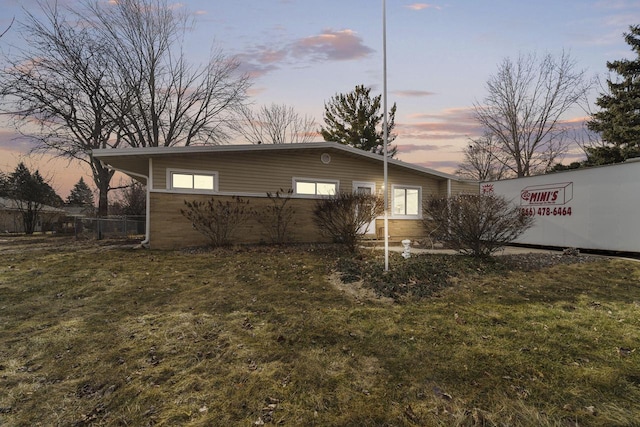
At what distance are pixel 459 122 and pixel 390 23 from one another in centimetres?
2367

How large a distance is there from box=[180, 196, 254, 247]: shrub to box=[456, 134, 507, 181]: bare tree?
2702 cm

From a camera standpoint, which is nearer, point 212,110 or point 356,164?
point 356,164

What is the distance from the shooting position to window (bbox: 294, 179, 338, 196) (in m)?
11.8

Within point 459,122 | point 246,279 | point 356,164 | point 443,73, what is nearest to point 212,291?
point 246,279

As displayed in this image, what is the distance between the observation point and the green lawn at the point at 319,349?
2.49 meters

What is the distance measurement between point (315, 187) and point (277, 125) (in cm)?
1930

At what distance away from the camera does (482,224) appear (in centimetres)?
716

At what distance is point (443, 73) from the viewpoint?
38.0ft

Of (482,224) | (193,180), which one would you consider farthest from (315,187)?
(482,224)

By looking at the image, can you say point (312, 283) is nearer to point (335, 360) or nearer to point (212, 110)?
point (335, 360)

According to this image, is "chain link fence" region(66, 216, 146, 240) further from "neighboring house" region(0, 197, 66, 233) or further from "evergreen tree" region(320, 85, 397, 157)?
"evergreen tree" region(320, 85, 397, 157)

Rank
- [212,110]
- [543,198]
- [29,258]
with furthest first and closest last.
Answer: [212,110], [543,198], [29,258]

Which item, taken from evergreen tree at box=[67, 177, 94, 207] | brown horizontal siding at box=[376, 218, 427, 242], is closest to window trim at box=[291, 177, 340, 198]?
brown horizontal siding at box=[376, 218, 427, 242]

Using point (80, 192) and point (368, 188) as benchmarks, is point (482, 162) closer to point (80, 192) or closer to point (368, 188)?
point (368, 188)
